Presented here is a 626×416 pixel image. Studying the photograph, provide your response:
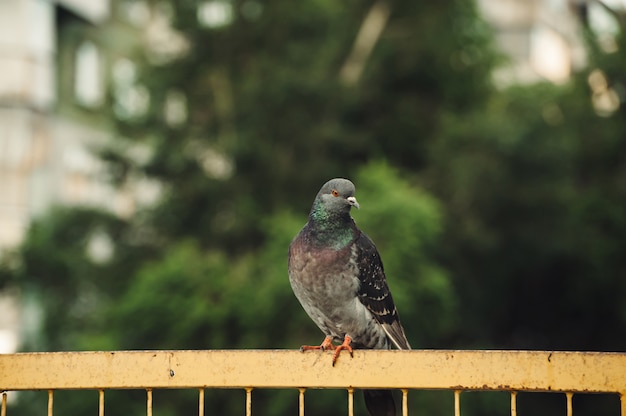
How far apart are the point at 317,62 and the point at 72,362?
13.0 meters

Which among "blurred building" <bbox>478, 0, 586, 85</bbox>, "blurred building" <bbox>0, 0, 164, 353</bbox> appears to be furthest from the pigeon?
"blurred building" <bbox>478, 0, 586, 85</bbox>

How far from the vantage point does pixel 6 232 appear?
62.5ft

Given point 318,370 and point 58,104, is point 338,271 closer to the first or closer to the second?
point 318,370

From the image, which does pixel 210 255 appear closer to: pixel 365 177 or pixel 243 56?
pixel 365 177

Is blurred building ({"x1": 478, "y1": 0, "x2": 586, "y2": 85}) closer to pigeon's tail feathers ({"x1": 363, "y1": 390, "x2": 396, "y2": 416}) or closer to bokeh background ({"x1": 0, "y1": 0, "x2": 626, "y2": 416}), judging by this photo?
bokeh background ({"x1": 0, "y1": 0, "x2": 626, "y2": 416})

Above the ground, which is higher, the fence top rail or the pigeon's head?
the pigeon's head

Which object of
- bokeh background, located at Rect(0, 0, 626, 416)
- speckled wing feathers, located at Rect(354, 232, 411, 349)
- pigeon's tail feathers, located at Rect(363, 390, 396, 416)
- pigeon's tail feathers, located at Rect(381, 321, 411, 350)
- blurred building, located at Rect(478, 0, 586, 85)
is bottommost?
pigeon's tail feathers, located at Rect(363, 390, 396, 416)

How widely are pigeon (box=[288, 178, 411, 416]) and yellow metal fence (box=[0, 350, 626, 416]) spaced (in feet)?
3.95

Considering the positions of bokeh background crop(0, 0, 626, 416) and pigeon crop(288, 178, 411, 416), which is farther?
bokeh background crop(0, 0, 626, 416)

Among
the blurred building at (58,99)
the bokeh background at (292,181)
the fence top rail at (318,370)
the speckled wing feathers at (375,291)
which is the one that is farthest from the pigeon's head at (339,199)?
the blurred building at (58,99)

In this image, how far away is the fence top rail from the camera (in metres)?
3.63

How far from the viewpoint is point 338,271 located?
17.0ft

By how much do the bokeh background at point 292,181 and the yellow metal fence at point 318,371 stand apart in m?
9.36

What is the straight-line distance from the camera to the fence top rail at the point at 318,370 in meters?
3.63
